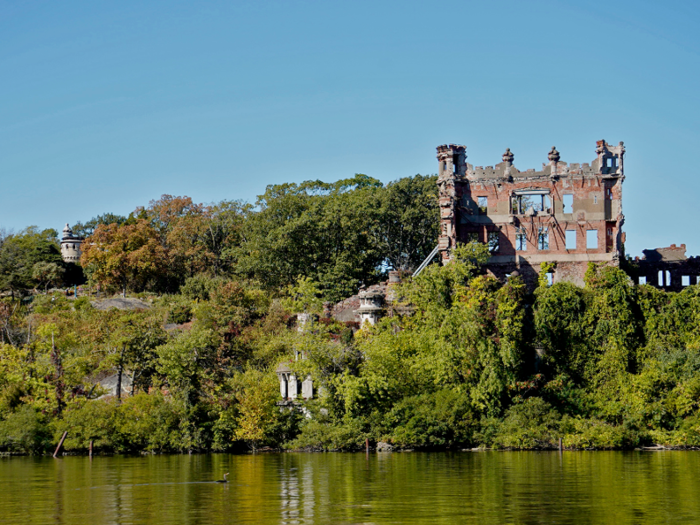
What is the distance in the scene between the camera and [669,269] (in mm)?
63531

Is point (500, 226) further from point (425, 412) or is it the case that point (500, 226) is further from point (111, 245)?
point (111, 245)

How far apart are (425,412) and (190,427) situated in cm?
1192

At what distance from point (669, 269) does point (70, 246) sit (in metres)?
79.3

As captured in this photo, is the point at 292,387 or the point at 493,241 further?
the point at 493,241

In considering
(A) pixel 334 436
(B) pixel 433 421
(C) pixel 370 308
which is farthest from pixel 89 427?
(B) pixel 433 421

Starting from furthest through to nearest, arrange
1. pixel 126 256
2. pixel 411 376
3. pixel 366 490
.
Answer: pixel 126 256, pixel 411 376, pixel 366 490

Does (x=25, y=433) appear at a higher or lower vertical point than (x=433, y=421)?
lower

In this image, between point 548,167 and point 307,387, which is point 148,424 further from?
point 548,167

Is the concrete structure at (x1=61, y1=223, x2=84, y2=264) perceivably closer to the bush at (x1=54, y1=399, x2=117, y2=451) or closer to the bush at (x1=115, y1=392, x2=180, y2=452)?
the bush at (x1=54, y1=399, x2=117, y2=451)

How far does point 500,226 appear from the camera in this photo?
62438 mm

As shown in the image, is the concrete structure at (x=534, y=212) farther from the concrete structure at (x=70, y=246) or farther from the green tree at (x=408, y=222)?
the concrete structure at (x=70, y=246)

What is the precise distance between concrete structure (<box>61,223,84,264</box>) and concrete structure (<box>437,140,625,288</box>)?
219 feet

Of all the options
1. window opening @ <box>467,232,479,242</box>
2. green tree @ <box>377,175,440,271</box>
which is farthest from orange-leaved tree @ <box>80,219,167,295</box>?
window opening @ <box>467,232,479,242</box>

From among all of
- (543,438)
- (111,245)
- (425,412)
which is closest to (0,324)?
(111,245)
